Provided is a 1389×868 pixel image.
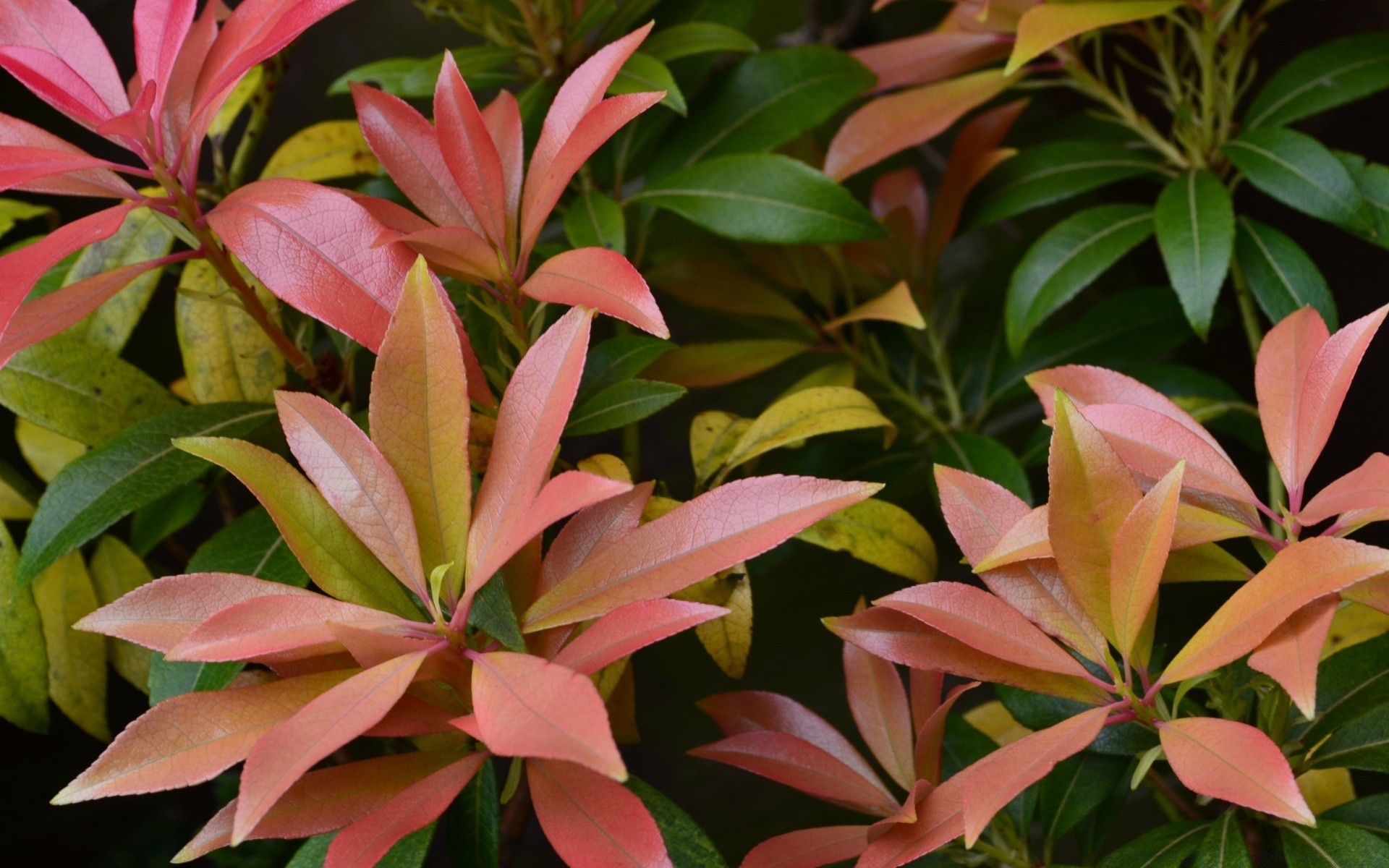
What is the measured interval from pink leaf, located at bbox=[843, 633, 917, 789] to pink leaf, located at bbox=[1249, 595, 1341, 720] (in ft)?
0.80

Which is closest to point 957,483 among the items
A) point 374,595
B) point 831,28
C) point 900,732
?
point 900,732

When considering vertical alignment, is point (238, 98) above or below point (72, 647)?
above

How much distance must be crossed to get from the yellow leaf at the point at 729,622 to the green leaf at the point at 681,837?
10 cm

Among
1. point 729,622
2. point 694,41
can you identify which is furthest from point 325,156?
point 729,622

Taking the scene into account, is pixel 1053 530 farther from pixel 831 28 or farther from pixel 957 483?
pixel 831 28

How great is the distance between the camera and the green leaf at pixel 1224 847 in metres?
0.56

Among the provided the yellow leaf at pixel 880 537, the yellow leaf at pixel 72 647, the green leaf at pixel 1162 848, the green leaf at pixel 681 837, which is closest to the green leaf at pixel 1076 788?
the green leaf at pixel 1162 848

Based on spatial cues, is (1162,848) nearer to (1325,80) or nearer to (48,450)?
(1325,80)

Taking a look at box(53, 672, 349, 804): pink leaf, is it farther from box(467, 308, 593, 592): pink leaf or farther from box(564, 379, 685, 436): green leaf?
box(564, 379, 685, 436): green leaf

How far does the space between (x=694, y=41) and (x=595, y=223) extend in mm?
192

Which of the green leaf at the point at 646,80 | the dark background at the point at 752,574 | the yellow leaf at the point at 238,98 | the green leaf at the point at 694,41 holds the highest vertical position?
the green leaf at the point at 694,41

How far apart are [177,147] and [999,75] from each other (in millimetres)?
721

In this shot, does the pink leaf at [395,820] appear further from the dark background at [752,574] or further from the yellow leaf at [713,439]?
the dark background at [752,574]

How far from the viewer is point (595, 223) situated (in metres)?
0.81
